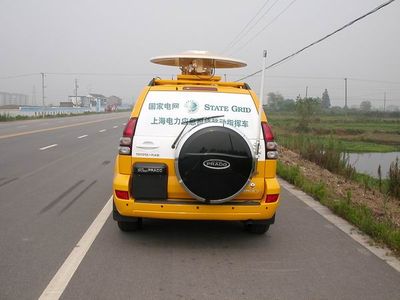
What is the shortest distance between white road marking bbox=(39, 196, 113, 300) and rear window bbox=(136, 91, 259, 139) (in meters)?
1.44

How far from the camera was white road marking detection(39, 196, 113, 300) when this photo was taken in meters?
4.16

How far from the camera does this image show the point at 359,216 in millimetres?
6949

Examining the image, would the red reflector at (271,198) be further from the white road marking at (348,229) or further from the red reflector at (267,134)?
the white road marking at (348,229)

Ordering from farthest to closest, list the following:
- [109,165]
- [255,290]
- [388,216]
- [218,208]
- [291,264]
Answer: [109,165]
[388,216]
[218,208]
[291,264]
[255,290]

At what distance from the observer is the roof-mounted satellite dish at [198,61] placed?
1010 cm

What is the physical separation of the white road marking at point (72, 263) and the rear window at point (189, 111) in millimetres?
1445

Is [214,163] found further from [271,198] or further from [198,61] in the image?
[198,61]

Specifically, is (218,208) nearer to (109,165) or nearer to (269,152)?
(269,152)

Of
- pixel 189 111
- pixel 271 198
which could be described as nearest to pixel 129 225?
pixel 189 111

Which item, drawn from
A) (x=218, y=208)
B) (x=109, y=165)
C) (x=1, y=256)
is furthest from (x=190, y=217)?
(x=109, y=165)

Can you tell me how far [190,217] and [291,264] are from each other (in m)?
1.22

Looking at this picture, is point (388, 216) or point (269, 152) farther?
point (388, 216)

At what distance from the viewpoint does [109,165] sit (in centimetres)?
1321

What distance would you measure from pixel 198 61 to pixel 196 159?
18.0 ft
